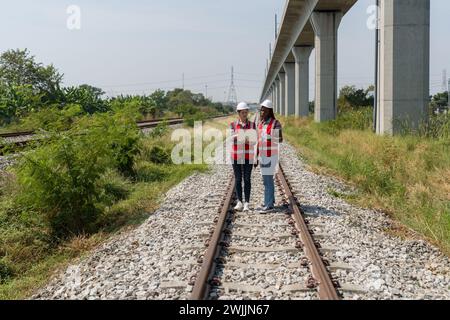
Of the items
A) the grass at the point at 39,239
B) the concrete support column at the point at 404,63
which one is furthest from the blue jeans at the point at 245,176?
the concrete support column at the point at 404,63

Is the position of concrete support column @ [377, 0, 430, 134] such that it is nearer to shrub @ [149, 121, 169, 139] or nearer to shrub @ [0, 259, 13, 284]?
shrub @ [149, 121, 169, 139]

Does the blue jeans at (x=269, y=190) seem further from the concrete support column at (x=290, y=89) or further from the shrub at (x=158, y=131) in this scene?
the concrete support column at (x=290, y=89)

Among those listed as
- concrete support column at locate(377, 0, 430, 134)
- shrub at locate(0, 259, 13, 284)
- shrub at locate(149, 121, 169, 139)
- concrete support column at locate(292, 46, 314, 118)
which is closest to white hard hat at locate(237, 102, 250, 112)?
shrub at locate(0, 259, 13, 284)

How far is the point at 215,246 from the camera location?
5.77m

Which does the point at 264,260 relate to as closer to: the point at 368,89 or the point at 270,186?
the point at 270,186

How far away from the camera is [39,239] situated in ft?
25.4

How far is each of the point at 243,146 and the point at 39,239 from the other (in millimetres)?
3711

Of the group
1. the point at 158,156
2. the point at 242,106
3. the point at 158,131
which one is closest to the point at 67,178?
the point at 242,106

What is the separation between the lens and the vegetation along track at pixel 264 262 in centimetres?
454

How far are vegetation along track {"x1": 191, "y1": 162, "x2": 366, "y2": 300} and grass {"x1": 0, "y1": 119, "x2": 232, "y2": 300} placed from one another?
76.0 inches

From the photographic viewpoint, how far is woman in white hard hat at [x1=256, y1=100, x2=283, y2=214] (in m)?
7.86

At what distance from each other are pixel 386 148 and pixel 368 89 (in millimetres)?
50599

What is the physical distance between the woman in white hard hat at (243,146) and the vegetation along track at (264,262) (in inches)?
27.4

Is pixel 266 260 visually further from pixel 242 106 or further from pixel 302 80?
pixel 302 80
